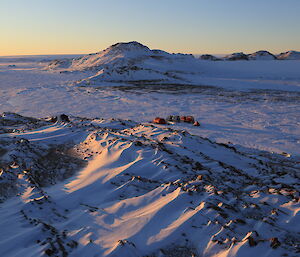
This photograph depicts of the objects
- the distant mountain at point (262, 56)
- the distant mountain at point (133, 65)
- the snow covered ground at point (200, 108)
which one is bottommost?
the snow covered ground at point (200, 108)

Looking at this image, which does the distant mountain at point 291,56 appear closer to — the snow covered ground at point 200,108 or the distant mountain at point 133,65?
the distant mountain at point 133,65

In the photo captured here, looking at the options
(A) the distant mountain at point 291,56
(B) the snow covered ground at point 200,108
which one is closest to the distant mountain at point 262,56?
(A) the distant mountain at point 291,56

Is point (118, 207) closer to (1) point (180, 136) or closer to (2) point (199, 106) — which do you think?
(1) point (180, 136)

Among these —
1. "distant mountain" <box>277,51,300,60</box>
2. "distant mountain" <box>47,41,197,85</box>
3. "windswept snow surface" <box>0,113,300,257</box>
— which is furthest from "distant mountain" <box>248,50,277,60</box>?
"windswept snow surface" <box>0,113,300,257</box>

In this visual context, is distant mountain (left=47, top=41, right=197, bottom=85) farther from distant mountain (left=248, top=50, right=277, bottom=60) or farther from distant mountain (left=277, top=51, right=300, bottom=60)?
distant mountain (left=277, top=51, right=300, bottom=60)

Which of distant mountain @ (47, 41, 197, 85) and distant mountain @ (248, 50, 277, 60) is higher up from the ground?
distant mountain @ (248, 50, 277, 60)

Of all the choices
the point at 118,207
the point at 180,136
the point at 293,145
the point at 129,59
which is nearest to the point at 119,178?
the point at 118,207

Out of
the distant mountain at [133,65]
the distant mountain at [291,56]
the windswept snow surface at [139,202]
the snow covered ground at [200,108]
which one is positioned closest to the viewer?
the windswept snow surface at [139,202]
